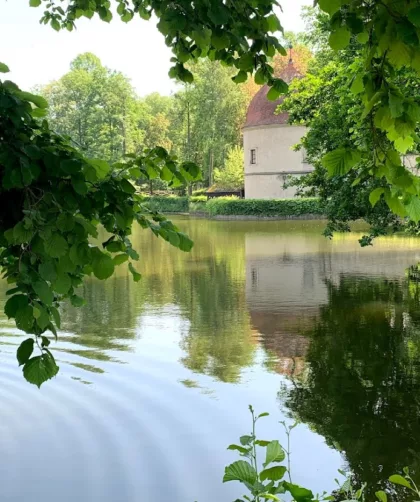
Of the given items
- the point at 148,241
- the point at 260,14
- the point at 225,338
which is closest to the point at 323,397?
the point at 225,338

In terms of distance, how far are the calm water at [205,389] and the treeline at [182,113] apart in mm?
38661

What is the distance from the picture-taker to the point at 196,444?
564 centimetres

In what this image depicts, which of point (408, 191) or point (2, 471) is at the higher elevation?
point (408, 191)

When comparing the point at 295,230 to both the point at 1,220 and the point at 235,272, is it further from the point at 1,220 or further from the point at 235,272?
the point at 1,220

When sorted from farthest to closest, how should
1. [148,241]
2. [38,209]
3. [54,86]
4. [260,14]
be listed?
[54,86]
[148,241]
[260,14]
[38,209]

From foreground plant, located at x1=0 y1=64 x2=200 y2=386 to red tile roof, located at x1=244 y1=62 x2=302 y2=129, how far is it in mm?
39969

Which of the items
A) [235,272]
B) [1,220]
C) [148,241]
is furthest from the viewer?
[148,241]

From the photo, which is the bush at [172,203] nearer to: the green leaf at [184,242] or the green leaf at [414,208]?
the green leaf at [184,242]

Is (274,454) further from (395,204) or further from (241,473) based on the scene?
(395,204)

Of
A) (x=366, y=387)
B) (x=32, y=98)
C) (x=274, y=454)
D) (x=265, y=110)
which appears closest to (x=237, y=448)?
(x=274, y=454)

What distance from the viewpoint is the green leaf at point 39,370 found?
7.34 ft

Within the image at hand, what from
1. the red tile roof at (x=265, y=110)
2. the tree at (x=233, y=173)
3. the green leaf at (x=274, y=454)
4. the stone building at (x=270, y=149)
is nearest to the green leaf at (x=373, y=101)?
the green leaf at (x=274, y=454)

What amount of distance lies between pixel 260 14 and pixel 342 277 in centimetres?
1276

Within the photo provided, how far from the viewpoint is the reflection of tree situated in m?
5.48
